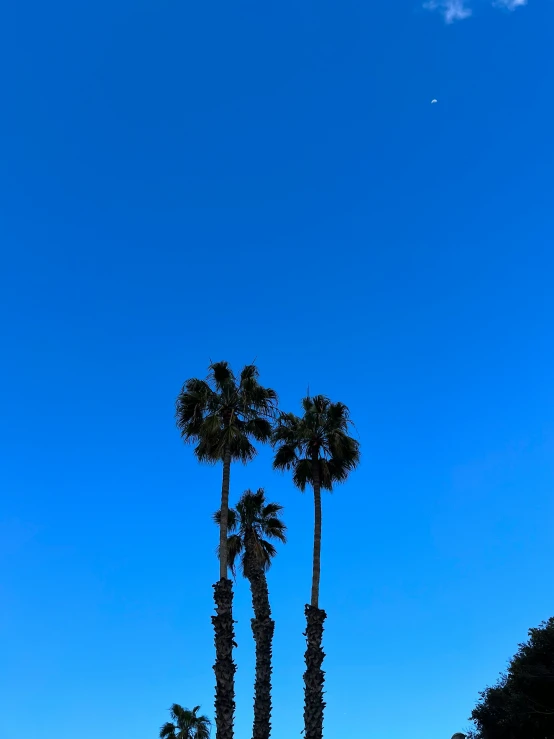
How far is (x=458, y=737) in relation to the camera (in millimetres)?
32656

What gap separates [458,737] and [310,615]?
483 inches

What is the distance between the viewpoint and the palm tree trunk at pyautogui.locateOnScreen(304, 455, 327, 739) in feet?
83.9

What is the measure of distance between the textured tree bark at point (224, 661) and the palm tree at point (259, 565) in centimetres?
622

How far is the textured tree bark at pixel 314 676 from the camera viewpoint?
1005 inches

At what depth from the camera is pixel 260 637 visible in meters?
31.7

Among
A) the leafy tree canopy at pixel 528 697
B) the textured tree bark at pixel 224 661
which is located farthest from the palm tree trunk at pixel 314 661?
the leafy tree canopy at pixel 528 697

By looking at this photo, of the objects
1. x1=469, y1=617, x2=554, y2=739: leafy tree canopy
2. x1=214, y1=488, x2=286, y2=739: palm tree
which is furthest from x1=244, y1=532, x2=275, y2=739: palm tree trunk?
x1=469, y1=617, x2=554, y2=739: leafy tree canopy

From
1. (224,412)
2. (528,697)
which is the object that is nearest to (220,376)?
(224,412)

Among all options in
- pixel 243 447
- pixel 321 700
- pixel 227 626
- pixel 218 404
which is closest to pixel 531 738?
pixel 321 700

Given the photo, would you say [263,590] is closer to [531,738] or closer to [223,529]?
[223,529]

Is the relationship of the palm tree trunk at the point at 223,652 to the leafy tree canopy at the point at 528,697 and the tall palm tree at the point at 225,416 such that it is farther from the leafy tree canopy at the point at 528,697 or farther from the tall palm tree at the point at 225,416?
the leafy tree canopy at the point at 528,697

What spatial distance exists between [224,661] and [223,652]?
1.01 ft

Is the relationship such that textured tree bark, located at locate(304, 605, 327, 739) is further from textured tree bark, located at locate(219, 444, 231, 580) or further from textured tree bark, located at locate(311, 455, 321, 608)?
textured tree bark, located at locate(219, 444, 231, 580)

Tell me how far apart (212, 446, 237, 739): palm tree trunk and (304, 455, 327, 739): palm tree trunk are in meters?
3.65
